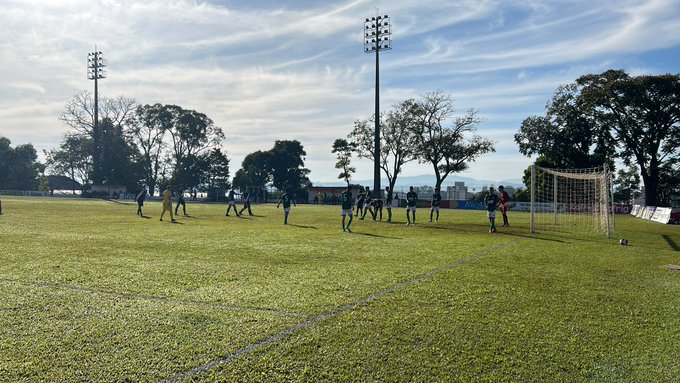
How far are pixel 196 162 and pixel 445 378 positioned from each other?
80.4m

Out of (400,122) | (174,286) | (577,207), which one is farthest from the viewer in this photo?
(400,122)

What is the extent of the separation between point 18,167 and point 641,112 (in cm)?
10704

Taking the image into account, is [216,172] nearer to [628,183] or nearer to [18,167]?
[18,167]

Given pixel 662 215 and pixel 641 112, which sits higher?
pixel 641 112

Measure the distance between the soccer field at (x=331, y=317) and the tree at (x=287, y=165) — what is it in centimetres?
6921

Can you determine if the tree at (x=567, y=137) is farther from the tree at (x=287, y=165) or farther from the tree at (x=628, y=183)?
the tree at (x=287, y=165)

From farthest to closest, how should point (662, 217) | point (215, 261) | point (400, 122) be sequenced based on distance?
1. point (400, 122)
2. point (662, 217)
3. point (215, 261)

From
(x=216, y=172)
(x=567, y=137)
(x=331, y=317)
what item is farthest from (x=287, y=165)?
(x=331, y=317)

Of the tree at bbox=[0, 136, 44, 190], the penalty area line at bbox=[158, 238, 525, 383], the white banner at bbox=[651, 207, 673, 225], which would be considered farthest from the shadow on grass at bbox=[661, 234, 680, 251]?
the tree at bbox=[0, 136, 44, 190]

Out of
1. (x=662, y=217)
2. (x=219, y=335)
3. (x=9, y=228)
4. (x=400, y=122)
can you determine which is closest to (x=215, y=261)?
(x=219, y=335)

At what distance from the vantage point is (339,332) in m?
5.46

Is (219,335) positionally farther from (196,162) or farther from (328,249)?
(196,162)

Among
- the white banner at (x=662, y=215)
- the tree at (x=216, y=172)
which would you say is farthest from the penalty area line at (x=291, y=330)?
the tree at (x=216, y=172)

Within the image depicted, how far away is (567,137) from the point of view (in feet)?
170
